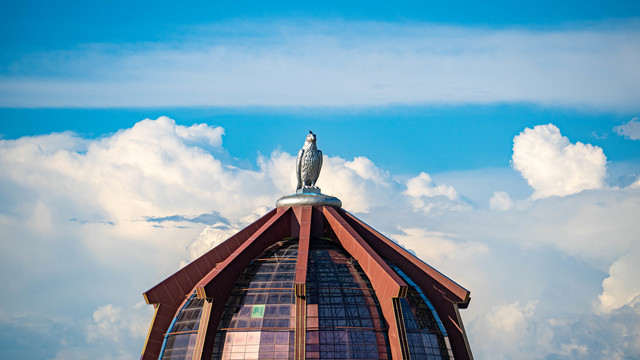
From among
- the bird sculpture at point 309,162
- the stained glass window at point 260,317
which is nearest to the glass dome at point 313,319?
the stained glass window at point 260,317

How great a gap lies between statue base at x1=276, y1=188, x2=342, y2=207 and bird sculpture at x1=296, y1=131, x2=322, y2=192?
1.59 ft

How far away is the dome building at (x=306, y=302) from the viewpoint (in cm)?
2784

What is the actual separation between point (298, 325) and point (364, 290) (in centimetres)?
412

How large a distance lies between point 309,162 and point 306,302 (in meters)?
9.88

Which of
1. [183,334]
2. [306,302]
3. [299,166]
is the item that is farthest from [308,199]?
[183,334]

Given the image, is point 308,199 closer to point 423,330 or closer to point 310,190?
point 310,190

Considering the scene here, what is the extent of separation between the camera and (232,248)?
35125 millimetres

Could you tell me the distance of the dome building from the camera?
2784 cm

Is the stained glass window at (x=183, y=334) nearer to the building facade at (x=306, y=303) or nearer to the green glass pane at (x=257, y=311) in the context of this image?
the building facade at (x=306, y=303)

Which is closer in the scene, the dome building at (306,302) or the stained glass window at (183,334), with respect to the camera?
the dome building at (306,302)

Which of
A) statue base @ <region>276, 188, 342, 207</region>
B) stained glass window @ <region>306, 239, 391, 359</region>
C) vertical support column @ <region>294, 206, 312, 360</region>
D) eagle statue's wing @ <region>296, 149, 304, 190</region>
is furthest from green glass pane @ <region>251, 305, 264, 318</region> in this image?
eagle statue's wing @ <region>296, 149, 304, 190</region>

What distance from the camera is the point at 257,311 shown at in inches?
1148

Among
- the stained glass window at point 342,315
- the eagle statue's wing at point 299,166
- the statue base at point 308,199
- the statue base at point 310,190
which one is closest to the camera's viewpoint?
the stained glass window at point 342,315

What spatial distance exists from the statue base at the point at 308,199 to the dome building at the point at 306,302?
620 millimetres
